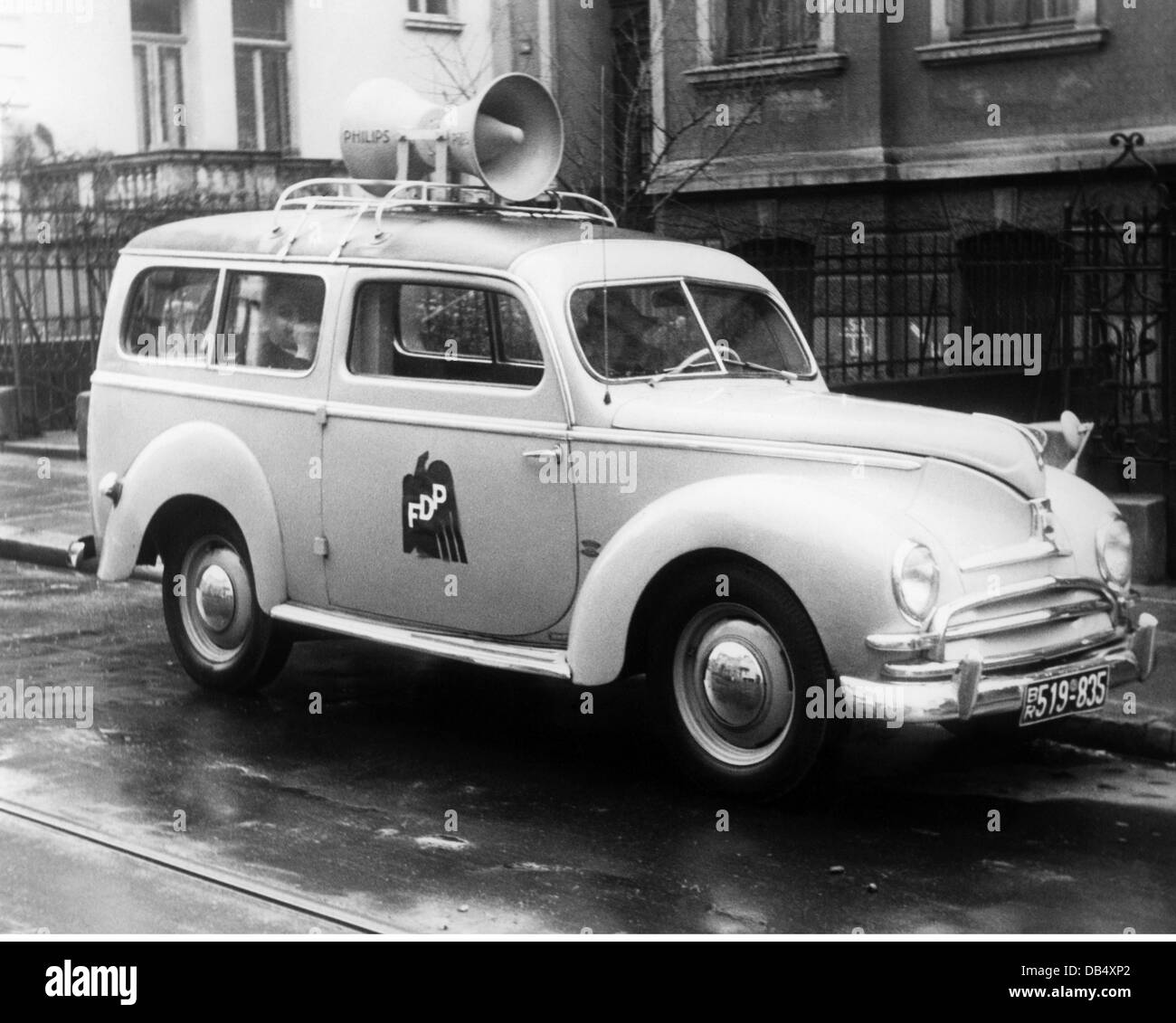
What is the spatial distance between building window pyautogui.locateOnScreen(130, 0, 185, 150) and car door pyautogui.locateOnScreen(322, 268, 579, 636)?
2078 cm

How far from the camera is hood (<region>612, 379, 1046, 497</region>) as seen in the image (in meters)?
6.29

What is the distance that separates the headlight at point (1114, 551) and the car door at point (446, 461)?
1.93 m

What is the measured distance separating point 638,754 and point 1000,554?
1759 mm

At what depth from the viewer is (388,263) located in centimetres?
752

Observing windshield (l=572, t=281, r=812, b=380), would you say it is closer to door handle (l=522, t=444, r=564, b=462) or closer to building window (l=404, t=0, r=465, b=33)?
door handle (l=522, t=444, r=564, b=462)

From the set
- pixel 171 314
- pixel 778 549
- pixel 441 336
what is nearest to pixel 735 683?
pixel 778 549

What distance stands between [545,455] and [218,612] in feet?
6.90

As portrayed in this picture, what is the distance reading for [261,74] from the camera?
2867 centimetres

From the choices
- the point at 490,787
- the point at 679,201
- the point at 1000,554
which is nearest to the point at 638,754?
the point at 490,787

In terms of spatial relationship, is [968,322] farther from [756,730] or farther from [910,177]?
[756,730]

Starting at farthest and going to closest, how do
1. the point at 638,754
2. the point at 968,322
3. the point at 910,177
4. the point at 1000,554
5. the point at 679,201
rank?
the point at 679,201
the point at 910,177
the point at 968,322
the point at 638,754
the point at 1000,554

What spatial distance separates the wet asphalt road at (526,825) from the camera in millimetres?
5391

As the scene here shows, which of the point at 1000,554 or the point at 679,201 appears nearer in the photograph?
the point at 1000,554

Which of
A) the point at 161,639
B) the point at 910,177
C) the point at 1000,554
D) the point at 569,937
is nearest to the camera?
the point at 569,937
